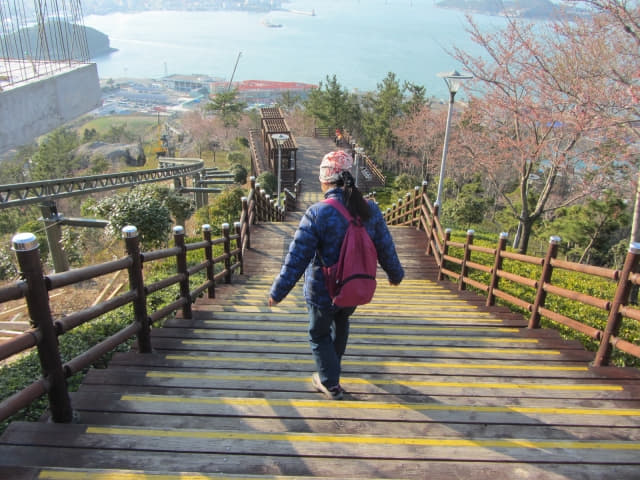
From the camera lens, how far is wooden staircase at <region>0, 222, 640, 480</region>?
6.33 feet

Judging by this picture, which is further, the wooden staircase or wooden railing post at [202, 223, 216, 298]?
wooden railing post at [202, 223, 216, 298]

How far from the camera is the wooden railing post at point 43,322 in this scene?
2.02m

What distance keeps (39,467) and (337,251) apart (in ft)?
5.49

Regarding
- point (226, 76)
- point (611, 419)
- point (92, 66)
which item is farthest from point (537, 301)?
point (226, 76)

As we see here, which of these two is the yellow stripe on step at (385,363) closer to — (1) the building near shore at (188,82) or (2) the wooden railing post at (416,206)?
(2) the wooden railing post at (416,206)

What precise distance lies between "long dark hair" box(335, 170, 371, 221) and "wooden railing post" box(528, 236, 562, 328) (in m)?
2.22

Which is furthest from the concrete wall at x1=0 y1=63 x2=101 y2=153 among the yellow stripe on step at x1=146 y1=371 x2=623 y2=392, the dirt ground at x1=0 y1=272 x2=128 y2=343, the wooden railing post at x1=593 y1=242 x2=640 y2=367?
the wooden railing post at x1=593 y1=242 x2=640 y2=367

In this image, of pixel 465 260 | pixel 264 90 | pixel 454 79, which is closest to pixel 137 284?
pixel 465 260

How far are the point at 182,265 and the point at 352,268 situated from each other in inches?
75.7

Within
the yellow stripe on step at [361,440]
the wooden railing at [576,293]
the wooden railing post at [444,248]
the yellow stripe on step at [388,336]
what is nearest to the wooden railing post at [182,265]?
the yellow stripe on step at [388,336]

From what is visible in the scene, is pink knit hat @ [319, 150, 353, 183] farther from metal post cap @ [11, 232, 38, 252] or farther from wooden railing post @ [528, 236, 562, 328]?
wooden railing post @ [528, 236, 562, 328]

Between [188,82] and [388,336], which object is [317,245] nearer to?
[388,336]

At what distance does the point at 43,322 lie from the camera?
2.14 meters

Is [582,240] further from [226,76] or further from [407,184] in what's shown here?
[226,76]
